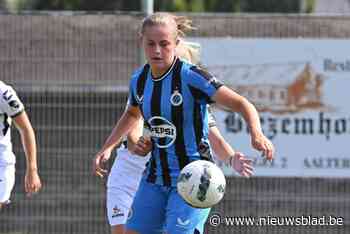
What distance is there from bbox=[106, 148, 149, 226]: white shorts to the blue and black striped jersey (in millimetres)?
1589

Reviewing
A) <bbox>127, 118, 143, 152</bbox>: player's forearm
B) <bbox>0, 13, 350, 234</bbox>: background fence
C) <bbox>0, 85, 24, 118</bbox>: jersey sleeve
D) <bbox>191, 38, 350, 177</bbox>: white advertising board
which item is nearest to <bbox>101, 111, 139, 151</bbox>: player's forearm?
<bbox>127, 118, 143, 152</bbox>: player's forearm

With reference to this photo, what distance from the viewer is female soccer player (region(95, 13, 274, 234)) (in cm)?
691

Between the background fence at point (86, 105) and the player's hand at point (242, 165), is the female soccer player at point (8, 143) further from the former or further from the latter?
the background fence at point (86, 105)

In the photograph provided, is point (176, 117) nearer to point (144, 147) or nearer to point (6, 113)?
point (144, 147)

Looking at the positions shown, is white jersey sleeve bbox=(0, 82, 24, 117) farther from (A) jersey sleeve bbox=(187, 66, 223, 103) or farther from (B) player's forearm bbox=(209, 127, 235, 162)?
(A) jersey sleeve bbox=(187, 66, 223, 103)

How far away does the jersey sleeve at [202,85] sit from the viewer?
22.5 feet

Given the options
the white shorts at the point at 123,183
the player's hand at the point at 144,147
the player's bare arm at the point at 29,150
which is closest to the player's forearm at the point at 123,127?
the player's hand at the point at 144,147

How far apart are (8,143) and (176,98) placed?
6.41 ft

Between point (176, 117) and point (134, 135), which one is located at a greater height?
point (176, 117)

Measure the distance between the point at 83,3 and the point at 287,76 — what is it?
1780 cm

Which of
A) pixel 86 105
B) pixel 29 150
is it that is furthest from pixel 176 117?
pixel 86 105

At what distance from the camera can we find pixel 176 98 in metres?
6.98

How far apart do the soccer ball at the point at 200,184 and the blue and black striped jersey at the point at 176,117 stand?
0.16 metres

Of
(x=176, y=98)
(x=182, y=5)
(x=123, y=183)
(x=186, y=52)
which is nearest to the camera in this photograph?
(x=176, y=98)
